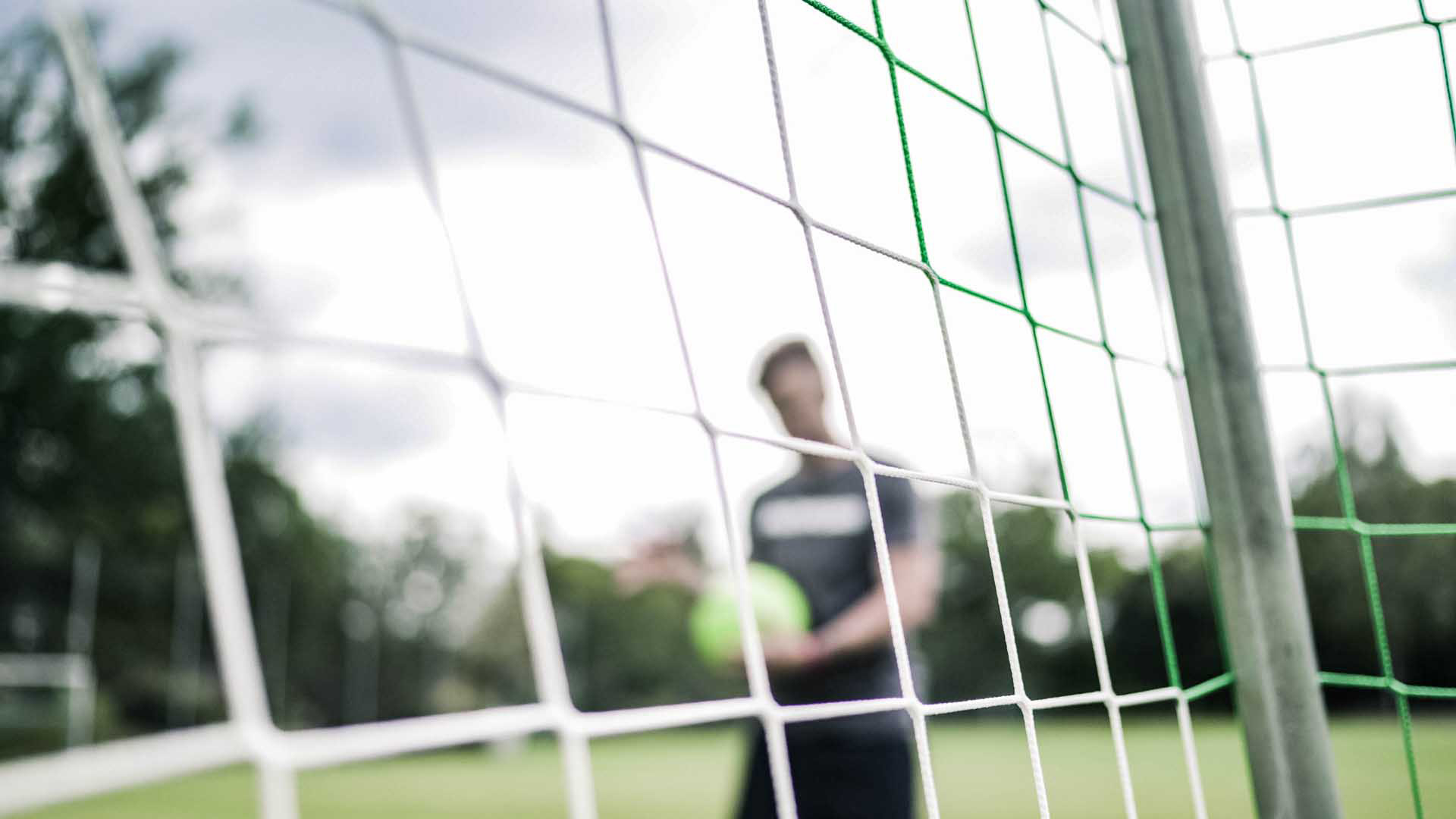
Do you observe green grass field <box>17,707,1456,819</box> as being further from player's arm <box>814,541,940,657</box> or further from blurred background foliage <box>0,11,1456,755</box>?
player's arm <box>814,541,940,657</box>

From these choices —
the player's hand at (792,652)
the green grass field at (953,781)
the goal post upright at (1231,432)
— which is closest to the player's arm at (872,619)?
the player's hand at (792,652)

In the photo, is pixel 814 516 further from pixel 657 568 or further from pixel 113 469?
pixel 113 469

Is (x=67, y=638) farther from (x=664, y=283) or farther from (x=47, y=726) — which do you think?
(x=664, y=283)

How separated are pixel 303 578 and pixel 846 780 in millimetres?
19796

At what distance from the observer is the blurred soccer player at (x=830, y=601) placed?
6.00 feet

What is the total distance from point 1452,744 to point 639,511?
1409 cm

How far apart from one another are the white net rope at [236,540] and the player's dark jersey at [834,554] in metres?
0.76

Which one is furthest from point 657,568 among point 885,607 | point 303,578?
point 303,578

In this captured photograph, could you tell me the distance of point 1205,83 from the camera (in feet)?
4.36

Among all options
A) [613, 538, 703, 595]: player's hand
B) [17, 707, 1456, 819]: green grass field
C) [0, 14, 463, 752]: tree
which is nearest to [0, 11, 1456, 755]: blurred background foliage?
[0, 14, 463, 752]: tree

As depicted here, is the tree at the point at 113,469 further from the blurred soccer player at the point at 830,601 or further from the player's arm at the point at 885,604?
the player's arm at the point at 885,604

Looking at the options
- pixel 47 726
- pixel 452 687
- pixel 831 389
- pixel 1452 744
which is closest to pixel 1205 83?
pixel 831 389

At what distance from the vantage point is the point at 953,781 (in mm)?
8516

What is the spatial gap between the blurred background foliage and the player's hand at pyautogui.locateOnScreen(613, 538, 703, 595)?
10.1 metres
